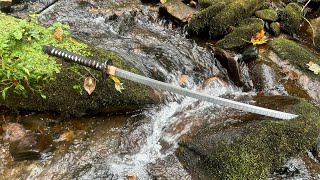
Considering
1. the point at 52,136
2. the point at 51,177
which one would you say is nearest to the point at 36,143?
the point at 52,136

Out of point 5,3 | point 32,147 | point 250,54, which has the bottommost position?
point 32,147

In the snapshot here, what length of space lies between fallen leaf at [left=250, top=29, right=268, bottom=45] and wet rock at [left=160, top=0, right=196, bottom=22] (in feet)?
5.70

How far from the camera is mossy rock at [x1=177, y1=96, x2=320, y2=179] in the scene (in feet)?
13.2

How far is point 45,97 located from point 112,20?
3.98m

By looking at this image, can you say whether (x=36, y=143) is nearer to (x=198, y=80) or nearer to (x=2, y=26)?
(x=2, y=26)

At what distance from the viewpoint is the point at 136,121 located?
5.06 metres

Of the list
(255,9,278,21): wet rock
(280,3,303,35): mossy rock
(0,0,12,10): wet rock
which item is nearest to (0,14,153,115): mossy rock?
(0,0,12,10): wet rock

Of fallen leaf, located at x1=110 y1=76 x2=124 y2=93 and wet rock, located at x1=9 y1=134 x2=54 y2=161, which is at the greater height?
fallen leaf, located at x1=110 y1=76 x2=124 y2=93

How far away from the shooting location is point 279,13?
26.3 ft

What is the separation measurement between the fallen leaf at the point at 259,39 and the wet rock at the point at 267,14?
647mm

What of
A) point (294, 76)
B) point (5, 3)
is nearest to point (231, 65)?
point (294, 76)

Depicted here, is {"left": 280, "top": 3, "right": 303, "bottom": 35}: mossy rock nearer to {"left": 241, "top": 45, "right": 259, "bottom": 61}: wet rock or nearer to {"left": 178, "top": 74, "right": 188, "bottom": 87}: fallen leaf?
{"left": 241, "top": 45, "right": 259, "bottom": 61}: wet rock

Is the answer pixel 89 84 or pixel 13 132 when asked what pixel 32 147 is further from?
pixel 89 84

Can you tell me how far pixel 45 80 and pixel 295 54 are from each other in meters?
4.78
